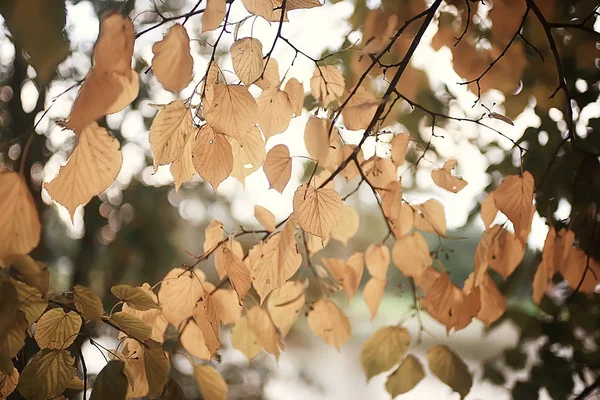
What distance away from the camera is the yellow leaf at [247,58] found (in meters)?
0.36

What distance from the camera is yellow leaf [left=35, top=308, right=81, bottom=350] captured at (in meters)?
0.37

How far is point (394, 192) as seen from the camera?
0.46 meters

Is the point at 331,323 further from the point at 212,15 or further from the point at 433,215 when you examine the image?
the point at 212,15

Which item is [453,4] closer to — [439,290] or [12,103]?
[439,290]

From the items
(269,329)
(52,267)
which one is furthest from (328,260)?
(52,267)

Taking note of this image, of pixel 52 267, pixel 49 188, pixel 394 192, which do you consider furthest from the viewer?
pixel 52 267

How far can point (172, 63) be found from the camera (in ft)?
1.03

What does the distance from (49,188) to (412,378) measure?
37cm

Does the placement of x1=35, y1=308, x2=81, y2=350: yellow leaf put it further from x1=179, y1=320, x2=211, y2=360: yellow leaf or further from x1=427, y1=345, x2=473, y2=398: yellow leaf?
x1=427, y1=345, x2=473, y2=398: yellow leaf

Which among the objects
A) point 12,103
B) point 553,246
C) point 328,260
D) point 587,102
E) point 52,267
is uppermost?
point 587,102

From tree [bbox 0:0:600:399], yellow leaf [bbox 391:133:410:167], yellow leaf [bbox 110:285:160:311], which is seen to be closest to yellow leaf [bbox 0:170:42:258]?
tree [bbox 0:0:600:399]

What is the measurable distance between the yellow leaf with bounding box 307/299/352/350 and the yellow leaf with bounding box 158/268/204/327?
118mm

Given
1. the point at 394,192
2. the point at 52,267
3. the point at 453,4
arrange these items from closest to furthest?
the point at 394,192, the point at 453,4, the point at 52,267

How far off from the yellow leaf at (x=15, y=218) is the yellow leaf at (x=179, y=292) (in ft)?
0.55
